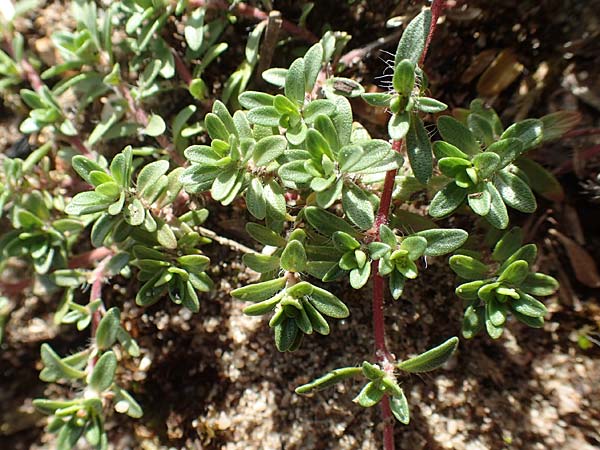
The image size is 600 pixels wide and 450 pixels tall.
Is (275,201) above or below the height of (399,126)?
below

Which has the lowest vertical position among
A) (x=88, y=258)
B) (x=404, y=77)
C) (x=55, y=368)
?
(x=55, y=368)

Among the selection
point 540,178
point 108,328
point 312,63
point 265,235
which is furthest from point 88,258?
point 540,178

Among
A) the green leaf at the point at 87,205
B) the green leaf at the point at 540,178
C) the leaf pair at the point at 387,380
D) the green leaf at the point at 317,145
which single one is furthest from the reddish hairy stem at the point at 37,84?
the green leaf at the point at 540,178

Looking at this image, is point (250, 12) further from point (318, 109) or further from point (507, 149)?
point (507, 149)

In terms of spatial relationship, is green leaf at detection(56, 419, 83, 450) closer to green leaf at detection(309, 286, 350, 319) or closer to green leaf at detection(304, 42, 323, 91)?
green leaf at detection(309, 286, 350, 319)

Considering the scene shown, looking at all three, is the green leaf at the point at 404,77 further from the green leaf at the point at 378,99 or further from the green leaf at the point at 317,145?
the green leaf at the point at 317,145

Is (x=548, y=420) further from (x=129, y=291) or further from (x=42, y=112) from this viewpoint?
(x=42, y=112)
